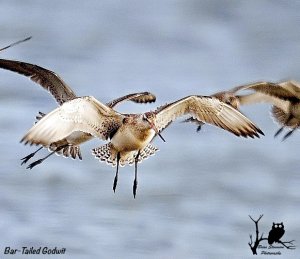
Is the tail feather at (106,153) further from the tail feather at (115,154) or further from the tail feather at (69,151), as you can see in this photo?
→ the tail feather at (69,151)

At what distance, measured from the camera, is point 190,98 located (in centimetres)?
706

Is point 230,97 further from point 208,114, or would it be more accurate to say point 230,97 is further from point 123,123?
point 123,123

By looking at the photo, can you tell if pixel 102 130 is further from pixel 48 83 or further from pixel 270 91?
pixel 270 91

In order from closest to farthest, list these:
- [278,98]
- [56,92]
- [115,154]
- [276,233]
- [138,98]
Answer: [115,154]
[276,233]
[56,92]
[138,98]
[278,98]

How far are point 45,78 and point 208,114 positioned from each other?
1895 millimetres

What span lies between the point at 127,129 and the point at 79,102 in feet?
1.69

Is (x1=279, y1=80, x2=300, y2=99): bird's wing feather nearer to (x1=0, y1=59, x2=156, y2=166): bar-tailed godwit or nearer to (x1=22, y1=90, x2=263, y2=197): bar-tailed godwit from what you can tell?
(x1=0, y1=59, x2=156, y2=166): bar-tailed godwit

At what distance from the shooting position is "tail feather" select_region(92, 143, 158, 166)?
7.55m

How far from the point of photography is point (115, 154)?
7.54 metres

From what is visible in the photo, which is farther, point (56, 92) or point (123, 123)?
point (56, 92)

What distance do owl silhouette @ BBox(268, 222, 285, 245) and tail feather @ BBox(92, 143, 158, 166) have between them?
122 centimetres

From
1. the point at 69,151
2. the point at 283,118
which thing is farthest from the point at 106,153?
the point at 283,118

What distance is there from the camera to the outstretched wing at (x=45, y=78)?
8461mm

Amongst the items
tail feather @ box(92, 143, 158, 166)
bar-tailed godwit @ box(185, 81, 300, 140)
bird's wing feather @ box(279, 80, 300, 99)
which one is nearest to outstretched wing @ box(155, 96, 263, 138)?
tail feather @ box(92, 143, 158, 166)
